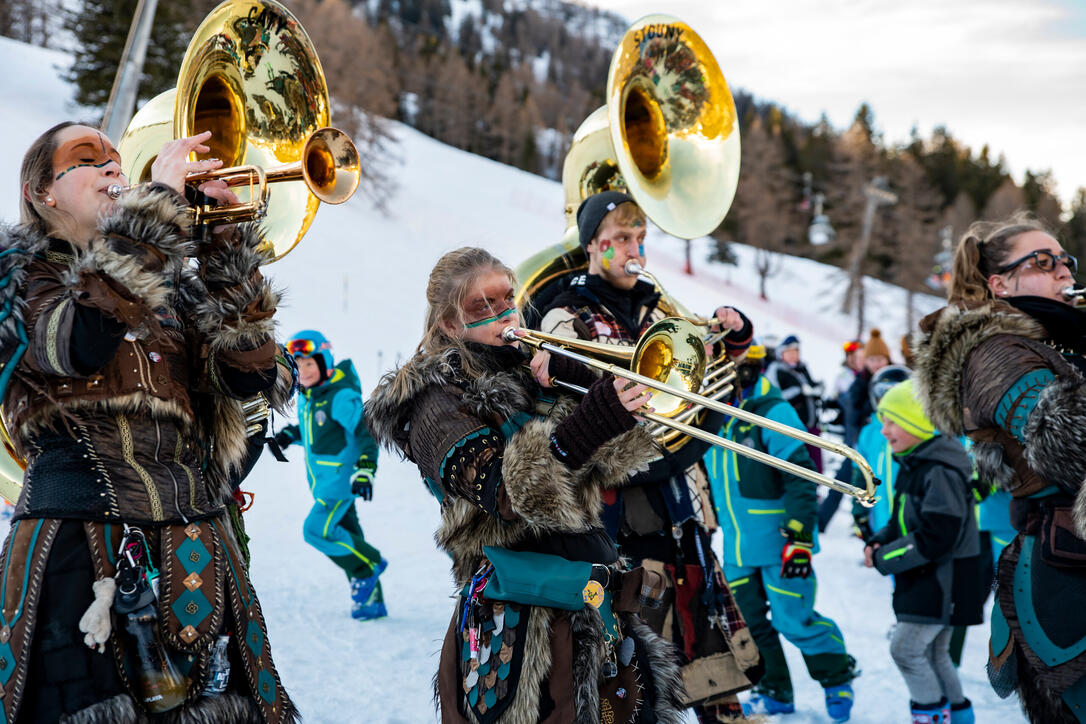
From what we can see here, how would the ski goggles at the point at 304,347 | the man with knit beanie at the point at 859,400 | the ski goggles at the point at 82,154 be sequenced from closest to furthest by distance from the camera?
the ski goggles at the point at 82,154, the ski goggles at the point at 304,347, the man with knit beanie at the point at 859,400

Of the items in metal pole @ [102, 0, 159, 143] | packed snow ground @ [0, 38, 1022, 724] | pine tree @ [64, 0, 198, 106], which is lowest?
packed snow ground @ [0, 38, 1022, 724]

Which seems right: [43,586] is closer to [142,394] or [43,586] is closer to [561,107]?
[142,394]

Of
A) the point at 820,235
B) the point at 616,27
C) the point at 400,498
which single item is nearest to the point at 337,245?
the point at 820,235

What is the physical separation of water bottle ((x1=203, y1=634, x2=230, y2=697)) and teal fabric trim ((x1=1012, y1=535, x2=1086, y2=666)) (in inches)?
88.4

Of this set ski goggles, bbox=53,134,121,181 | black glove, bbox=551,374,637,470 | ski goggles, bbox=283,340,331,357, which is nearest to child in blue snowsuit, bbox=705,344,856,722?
black glove, bbox=551,374,637,470

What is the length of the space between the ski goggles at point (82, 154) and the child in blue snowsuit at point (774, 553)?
3.32m

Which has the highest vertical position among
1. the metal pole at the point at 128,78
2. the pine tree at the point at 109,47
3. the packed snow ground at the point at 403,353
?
the pine tree at the point at 109,47

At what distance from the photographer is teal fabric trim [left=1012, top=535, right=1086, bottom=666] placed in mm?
2508

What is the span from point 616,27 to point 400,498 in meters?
131

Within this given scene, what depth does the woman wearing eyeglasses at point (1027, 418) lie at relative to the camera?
8.09 feet

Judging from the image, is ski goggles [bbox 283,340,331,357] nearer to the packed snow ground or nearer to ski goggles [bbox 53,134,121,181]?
the packed snow ground

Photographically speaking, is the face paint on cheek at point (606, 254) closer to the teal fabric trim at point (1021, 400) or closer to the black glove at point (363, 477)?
the teal fabric trim at point (1021, 400)

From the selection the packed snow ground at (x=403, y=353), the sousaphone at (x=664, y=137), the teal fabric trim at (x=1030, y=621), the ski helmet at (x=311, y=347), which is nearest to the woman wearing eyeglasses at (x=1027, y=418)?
the teal fabric trim at (x=1030, y=621)

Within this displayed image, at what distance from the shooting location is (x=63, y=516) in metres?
2.02
